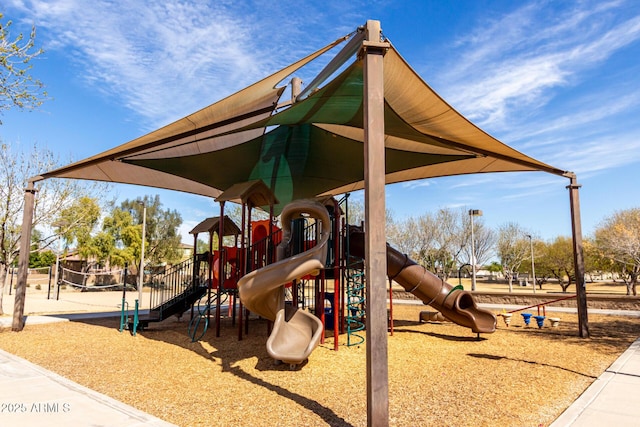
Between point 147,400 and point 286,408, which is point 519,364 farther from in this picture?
point 147,400

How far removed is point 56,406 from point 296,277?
4.03 metres

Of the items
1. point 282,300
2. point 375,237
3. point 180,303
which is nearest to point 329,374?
point 282,300

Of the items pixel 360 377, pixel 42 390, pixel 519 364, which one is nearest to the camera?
pixel 42 390

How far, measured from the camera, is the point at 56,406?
5152 mm

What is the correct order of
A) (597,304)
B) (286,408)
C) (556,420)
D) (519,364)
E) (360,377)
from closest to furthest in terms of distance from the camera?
1. (556,420)
2. (286,408)
3. (360,377)
4. (519,364)
5. (597,304)

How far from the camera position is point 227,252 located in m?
12.5

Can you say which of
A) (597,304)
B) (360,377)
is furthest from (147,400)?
(597,304)

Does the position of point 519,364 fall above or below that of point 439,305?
below

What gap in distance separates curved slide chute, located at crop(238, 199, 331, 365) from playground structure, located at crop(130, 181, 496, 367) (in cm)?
2

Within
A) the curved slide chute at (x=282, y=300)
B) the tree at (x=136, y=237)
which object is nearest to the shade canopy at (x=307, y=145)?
the curved slide chute at (x=282, y=300)

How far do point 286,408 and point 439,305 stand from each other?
7.71 metres

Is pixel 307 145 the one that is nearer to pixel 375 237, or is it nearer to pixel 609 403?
pixel 375 237

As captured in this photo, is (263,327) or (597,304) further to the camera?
(597,304)

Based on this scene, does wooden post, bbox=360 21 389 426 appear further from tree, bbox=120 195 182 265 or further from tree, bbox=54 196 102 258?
tree, bbox=120 195 182 265
